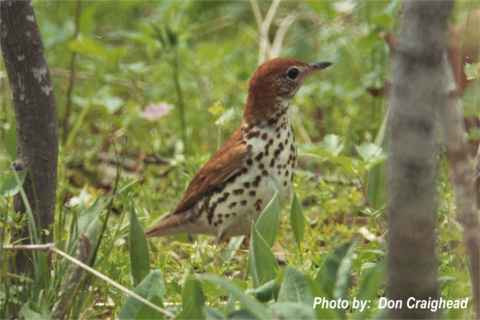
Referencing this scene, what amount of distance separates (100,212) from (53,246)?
507mm

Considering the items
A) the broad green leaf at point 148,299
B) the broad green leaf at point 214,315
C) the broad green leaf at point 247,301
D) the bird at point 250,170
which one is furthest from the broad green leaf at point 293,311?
the bird at point 250,170

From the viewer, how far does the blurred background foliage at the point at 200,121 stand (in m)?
3.79

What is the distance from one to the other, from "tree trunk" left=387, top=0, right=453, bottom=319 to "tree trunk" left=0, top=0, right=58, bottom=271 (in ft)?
4.89

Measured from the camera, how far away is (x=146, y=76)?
694 centimetres

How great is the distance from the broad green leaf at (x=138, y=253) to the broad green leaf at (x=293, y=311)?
34.5 inches

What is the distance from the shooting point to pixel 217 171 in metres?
4.51

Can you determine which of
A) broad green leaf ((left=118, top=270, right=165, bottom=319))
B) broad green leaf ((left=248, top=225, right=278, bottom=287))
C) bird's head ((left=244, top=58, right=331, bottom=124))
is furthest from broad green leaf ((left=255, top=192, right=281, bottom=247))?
bird's head ((left=244, top=58, right=331, bottom=124))

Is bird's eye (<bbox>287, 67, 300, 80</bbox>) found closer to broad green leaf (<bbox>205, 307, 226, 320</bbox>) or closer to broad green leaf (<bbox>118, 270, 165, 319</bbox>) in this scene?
broad green leaf (<bbox>118, 270, 165, 319</bbox>)

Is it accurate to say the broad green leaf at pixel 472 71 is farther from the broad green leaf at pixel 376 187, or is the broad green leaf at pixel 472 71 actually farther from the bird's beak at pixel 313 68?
the bird's beak at pixel 313 68

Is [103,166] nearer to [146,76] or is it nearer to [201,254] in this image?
[146,76]

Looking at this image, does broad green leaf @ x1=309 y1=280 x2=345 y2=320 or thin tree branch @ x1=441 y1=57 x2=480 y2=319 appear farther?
broad green leaf @ x1=309 y1=280 x2=345 y2=320

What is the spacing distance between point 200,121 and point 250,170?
189 cm

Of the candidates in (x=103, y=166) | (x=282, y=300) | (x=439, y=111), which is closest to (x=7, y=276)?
(x=282, y=300)

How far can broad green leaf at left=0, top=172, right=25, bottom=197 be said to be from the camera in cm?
324
